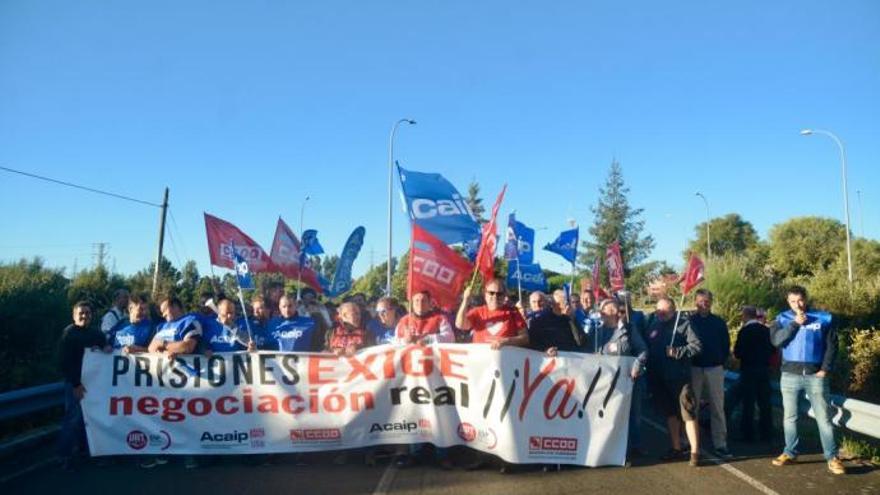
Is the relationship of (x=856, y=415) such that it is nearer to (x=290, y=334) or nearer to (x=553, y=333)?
(x=553, y=333)

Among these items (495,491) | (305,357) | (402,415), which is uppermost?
(305,357)

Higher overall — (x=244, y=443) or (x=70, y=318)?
(x=70, y=318)

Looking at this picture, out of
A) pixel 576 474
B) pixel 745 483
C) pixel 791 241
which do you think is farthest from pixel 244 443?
pixel 791 241

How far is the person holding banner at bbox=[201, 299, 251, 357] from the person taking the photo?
715 cm

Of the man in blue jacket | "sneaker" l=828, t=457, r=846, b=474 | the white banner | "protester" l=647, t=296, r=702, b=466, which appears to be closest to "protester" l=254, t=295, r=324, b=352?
the white banner

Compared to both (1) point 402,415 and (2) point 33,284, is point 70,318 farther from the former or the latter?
(1) point 402,415

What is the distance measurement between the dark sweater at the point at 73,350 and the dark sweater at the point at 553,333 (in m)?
4.95

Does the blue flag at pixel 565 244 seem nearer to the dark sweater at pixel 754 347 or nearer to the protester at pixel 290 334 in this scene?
the dark sweater at pixel 754 347

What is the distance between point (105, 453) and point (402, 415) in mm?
3218

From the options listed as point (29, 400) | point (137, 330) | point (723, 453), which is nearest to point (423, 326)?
point (137, 330)

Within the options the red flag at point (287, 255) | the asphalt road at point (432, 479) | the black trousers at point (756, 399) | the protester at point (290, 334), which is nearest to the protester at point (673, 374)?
the asphalt road at point (432, 479)

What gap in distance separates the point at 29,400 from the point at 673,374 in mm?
7692

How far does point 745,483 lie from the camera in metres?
6.10

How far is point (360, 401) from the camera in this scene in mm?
6734
